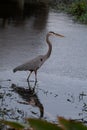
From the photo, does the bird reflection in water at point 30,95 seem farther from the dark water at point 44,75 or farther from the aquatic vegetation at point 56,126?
the aquatic vegetation at point 56,126

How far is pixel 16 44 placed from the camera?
16.2 m

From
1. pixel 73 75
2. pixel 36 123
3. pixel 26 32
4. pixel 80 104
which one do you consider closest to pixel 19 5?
pixel 26 32

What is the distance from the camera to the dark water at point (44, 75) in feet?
28.4

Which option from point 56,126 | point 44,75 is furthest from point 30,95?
point 56,126

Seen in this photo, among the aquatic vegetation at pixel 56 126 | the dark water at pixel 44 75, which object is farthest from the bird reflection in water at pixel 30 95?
the aquatic vegetation at pixel 56 126

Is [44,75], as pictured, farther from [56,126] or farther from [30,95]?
[56,126]

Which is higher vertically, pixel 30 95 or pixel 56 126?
pixel 56 126

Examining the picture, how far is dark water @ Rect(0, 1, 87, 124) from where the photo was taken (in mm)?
8664

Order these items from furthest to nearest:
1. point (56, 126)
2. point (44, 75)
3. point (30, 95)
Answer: point (44, 75)
point (30, 95)
point (56, 126)

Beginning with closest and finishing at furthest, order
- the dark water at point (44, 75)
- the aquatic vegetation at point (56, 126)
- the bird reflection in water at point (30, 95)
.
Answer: the aquatic vegetation at point (56, 126)
the dark water at point (44, 75)
the bird reflection in water at point (30, 95)

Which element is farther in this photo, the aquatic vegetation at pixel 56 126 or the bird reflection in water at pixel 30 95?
the bird reflection in water at pixel 30 95

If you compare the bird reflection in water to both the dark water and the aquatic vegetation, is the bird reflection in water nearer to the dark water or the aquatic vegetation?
the dark water

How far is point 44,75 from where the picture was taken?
38.6 feet

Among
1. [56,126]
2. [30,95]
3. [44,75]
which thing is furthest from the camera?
[44,75]
